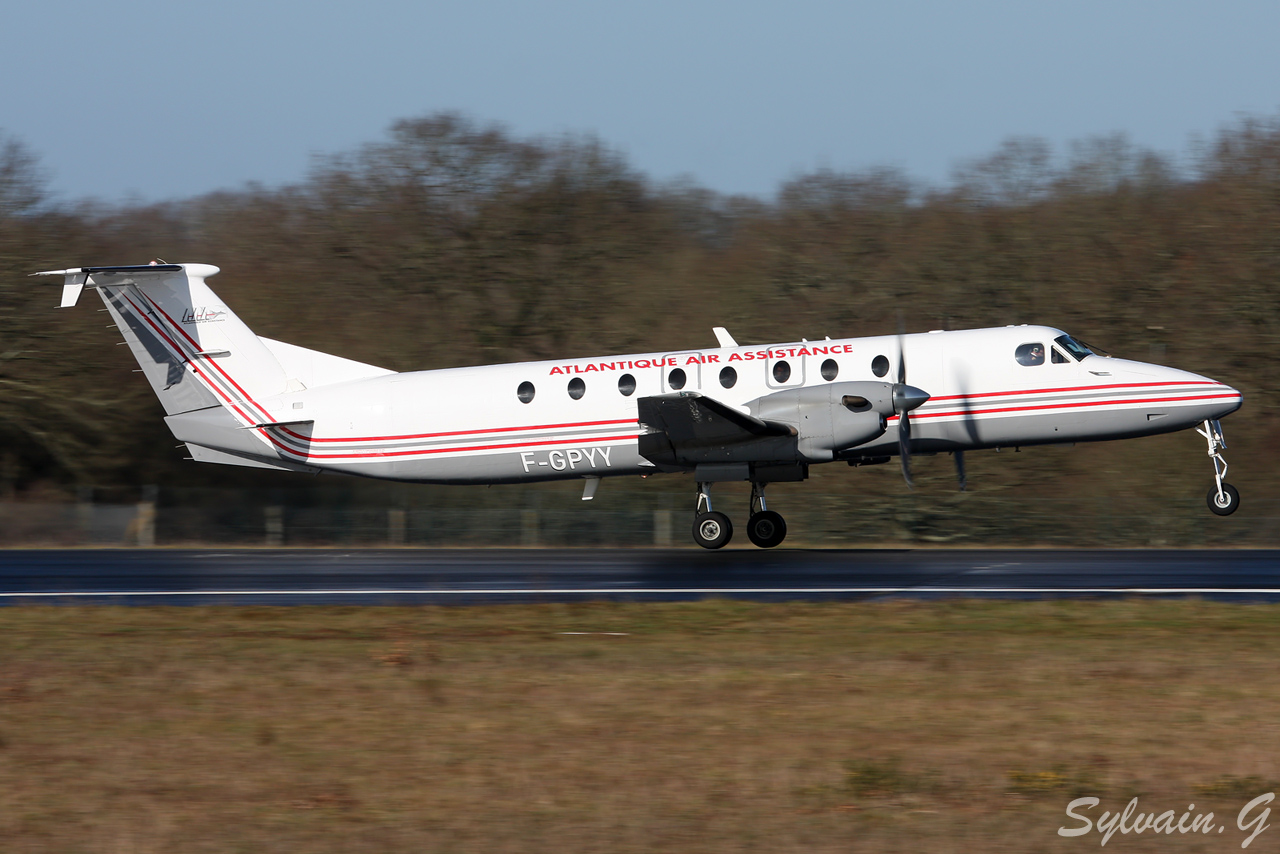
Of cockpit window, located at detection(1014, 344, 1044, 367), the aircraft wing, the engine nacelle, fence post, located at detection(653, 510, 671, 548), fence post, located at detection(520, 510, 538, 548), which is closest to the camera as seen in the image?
the aircraft wing

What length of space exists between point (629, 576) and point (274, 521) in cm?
1276

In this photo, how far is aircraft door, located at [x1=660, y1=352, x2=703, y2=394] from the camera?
2011 centimetres

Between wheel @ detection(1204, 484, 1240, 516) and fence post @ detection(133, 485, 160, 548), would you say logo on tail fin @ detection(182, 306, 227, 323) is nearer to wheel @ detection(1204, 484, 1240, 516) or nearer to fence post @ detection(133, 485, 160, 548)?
fence post @ detection(133, 485, 160, 548)

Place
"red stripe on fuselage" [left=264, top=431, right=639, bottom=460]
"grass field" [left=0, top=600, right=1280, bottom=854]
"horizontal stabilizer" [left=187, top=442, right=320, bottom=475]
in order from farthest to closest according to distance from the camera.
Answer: "horizontal stabilizer" [left=187, top=442, right=320, bottom=475], "red stripe on fuselage" [left=264, top=431, right=639, bottom=460], "grass field" [left=0, top=600, right=1280, bottom=854]

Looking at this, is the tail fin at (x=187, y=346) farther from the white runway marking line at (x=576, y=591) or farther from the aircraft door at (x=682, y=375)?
the aircraft door at (x=682, y=375)

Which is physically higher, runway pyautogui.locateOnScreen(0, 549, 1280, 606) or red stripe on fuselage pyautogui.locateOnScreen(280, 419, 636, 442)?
red stripe on fuselage pyautogui.locateOnScreen(280, 419, 636, 442)

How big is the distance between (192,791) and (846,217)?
29.4 meters

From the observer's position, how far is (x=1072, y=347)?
19641mm

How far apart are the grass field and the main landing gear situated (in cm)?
725

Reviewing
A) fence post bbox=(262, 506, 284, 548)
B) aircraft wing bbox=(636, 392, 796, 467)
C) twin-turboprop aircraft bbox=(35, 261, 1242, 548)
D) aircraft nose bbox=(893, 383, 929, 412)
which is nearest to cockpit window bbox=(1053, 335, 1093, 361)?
twin-turboprop aircraft bbox=(35, 261, 1242, 548)

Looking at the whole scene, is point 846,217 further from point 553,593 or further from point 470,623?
point 470,623

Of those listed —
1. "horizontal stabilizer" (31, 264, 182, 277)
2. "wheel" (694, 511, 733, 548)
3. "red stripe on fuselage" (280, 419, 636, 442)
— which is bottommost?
"wheel" (694, 511, 733, 548)

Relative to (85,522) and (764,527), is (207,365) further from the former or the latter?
(764,527)

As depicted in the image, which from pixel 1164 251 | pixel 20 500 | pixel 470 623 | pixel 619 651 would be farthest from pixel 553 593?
pixel 1164 251
